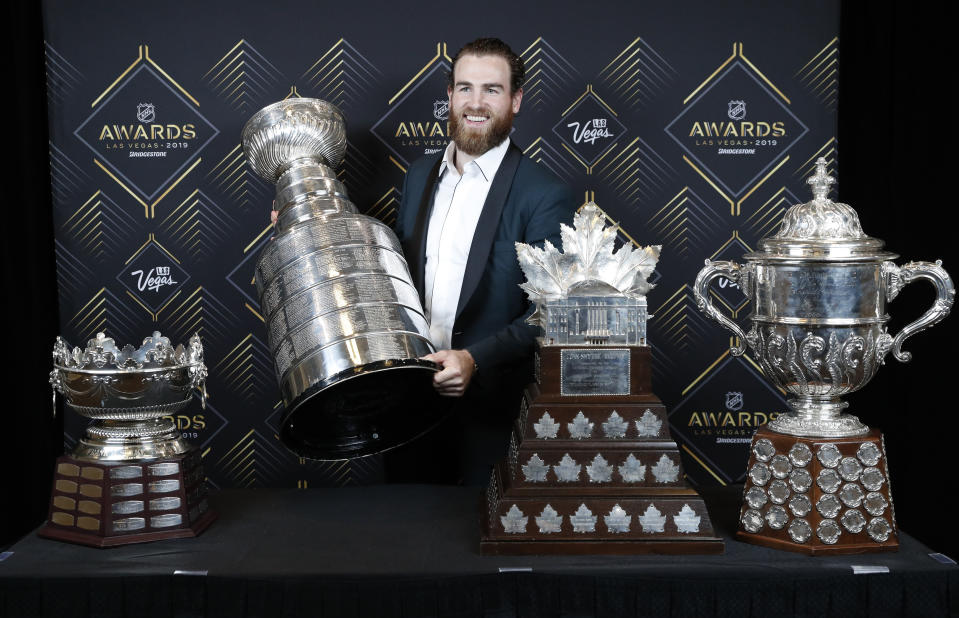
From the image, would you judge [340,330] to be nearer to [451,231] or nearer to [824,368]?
[451,231]

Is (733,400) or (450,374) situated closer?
(450,374)

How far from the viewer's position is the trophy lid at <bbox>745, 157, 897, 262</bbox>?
214 centimetres

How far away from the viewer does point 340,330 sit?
2.33 meters

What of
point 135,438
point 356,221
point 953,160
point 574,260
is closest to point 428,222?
point 356,221

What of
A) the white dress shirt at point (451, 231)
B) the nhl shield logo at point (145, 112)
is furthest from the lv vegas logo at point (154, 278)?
the white dress shirt at point (451, 231)

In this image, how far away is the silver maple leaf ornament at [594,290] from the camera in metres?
2.19

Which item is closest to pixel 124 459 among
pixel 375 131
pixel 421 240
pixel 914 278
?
pixel 421 240

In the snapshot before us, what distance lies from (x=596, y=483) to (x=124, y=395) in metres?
1.18

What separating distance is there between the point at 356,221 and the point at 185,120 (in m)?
1.47

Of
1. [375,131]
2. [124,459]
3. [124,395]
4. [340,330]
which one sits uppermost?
[375,131]

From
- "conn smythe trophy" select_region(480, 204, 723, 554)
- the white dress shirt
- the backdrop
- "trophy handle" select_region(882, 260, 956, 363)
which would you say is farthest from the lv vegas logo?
"trophy handle" select_region(882, 260, 956, 363)

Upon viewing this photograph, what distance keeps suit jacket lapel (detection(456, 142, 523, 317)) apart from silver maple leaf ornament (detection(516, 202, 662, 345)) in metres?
0.85

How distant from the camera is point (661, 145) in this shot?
3721mm

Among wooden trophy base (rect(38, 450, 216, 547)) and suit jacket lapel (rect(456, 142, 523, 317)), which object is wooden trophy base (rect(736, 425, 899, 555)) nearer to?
suit jacket lapel (rect(456, 142, 523, 317))
